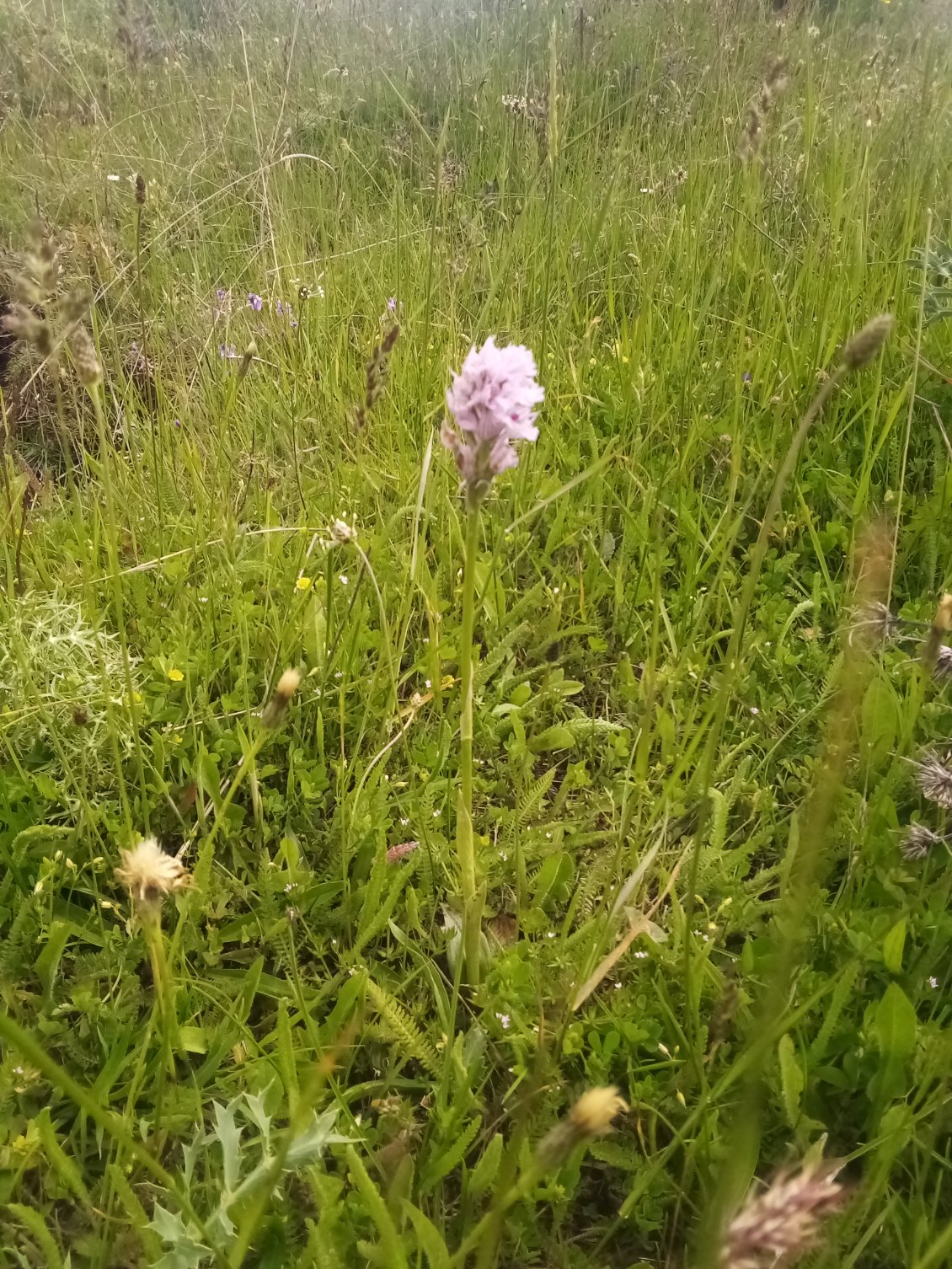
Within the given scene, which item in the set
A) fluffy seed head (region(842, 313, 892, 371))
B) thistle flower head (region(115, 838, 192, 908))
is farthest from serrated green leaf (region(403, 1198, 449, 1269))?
fluffy seed head (region(842, 313, 892, 371))

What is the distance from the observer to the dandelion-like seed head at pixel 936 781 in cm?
100

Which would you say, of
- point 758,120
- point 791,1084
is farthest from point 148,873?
point 758,120

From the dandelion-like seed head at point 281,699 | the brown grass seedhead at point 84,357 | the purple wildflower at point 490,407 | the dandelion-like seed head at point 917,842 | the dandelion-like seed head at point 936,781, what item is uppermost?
the brown grass seedhead at point 84,357

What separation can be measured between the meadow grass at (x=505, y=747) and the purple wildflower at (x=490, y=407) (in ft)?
0.88

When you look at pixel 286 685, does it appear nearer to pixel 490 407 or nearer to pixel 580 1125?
pixel 490 407

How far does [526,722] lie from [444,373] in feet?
3.35

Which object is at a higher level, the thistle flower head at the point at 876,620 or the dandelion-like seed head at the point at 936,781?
the thistle flower head at the point at 876,620

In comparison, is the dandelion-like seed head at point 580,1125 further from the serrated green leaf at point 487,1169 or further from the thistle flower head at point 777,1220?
the serrated green leaf at point 487,1169

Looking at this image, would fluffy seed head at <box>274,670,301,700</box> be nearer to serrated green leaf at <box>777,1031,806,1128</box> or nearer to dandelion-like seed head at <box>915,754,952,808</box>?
serrated green leaf at <box>777,1031,806,1128</box>

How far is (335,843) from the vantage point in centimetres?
123

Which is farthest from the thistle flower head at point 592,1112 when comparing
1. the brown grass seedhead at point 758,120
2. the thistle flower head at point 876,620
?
the brown grass seedhead at point 758,120

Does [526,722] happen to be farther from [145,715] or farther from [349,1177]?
[349,1177]

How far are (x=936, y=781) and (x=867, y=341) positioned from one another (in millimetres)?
619

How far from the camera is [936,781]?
1.02 meters
